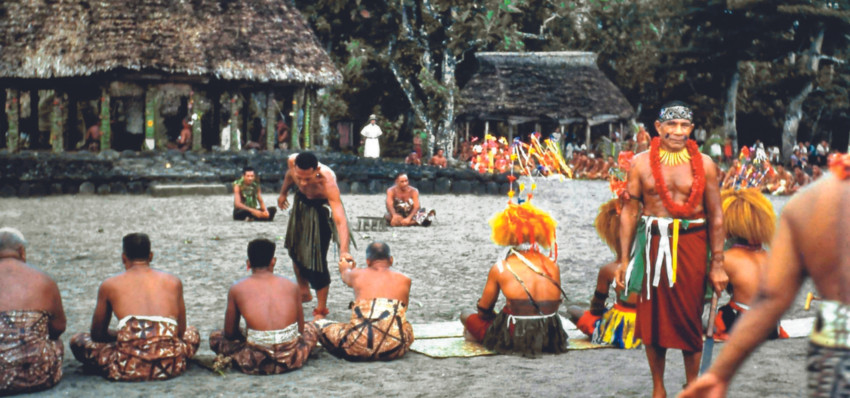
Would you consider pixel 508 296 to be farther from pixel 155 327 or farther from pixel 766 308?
pixel 766 308

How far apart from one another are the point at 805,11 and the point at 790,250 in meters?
39.2

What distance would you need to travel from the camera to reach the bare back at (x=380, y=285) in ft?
24.2

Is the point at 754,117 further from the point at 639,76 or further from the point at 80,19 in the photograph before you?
the point at 80,19

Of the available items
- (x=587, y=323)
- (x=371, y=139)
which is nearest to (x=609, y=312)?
(x=587, y=323)

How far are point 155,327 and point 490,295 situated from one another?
2.35m

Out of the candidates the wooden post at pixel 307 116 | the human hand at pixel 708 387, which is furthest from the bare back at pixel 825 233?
the wooden post at pixel 307 116

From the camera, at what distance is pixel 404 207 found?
56.6 ft

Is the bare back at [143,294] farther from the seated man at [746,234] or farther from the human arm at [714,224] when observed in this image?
the seated man at [746,234]

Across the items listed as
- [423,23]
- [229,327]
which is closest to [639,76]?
[423,23]

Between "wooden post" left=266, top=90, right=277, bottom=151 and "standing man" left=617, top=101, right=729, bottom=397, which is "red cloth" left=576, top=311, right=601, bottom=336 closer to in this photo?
"standing man" left=617, top=101, right=729, bottom=397

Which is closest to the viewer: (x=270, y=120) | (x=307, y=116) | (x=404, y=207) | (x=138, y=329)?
(x=138, y=329)

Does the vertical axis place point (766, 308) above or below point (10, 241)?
above

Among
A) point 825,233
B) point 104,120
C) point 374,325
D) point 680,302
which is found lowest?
→ point 374,325

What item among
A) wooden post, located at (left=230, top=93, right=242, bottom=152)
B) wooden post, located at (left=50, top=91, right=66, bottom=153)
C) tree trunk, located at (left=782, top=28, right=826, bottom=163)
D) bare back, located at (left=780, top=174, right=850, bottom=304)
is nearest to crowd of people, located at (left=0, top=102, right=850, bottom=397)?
bare back, located at (left=780, top=174, right=850, bottom=304)
